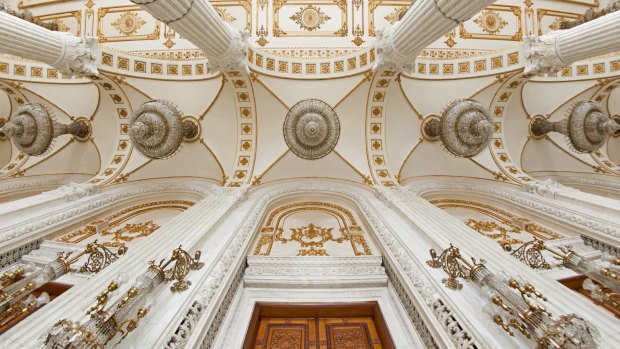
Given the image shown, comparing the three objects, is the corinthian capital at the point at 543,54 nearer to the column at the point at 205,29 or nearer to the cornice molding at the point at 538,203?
the cornice molding at the point at 538,203

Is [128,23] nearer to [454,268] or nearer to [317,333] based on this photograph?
[317,333]

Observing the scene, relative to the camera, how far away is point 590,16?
23.5 ft

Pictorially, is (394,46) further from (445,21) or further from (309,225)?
(309,225)

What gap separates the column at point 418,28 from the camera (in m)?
4.04

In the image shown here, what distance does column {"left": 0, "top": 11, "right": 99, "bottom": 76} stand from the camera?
439cm

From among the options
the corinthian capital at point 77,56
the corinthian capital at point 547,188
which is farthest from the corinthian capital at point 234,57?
the corinthian capital at point 547,188

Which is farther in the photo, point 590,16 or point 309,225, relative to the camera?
point 590,16

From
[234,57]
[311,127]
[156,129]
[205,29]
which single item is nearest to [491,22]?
[311,127]

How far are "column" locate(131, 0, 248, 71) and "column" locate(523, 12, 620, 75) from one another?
18.5 ft

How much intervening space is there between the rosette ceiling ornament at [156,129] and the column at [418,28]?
4594mm

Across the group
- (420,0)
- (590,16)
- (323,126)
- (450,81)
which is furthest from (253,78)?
(590,16)

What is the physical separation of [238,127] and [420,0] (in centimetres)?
539

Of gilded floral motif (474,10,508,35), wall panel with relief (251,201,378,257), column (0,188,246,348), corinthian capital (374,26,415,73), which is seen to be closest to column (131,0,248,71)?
corinthian capital (374,26,415,73)

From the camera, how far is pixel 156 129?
612 centimetres
